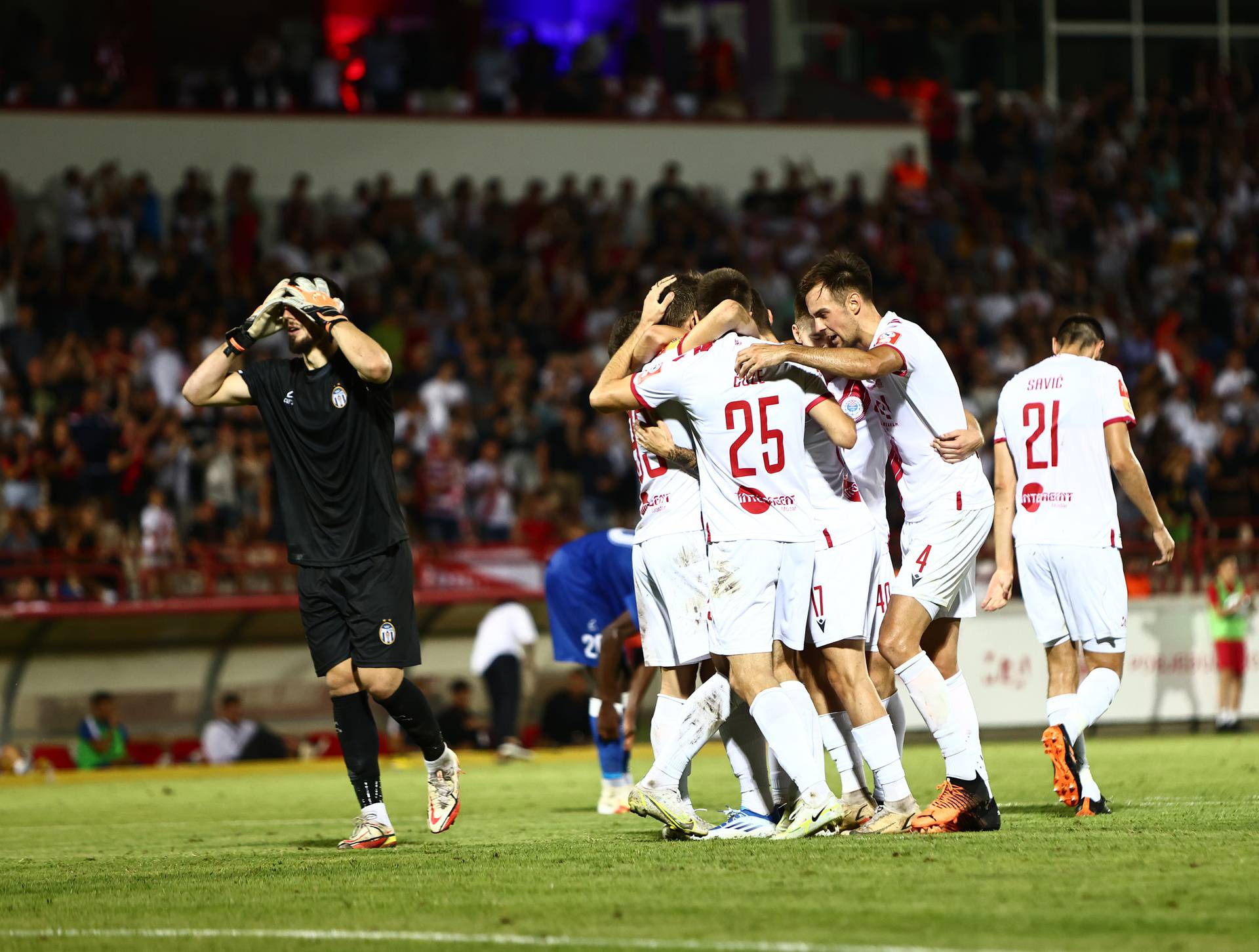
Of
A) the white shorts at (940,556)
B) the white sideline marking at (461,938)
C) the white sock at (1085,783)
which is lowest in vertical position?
the white sock at (1085,783)

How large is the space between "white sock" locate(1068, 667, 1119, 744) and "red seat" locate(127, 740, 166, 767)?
41.7 feet

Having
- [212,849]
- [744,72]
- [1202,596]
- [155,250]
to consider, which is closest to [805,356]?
[212,849]

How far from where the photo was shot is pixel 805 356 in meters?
7.63

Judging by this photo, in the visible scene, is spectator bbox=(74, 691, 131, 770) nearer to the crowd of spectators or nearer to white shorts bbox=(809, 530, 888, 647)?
the crowd of spectators

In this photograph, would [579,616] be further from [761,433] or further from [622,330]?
[761,433]

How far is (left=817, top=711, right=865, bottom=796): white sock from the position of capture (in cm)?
845

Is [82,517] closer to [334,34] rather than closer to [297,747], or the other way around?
[297,747]

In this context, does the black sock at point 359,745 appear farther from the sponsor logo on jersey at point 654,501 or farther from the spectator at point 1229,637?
the spectator at point 1229,637

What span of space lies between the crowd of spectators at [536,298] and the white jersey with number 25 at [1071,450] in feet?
38.9

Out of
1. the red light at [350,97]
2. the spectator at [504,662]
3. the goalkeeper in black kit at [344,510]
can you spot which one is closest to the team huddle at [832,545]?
the goalkeeper in black kit at [344,510]

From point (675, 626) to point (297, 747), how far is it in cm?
1219

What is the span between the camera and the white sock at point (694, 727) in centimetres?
→ 796

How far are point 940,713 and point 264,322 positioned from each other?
3.70 meters

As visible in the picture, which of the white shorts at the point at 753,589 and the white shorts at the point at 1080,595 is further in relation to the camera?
the white shorts at the point at 1080,595
